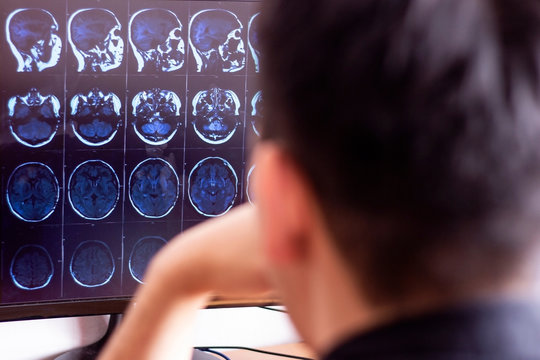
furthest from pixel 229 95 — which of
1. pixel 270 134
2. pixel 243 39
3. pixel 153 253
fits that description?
pixel 270 134

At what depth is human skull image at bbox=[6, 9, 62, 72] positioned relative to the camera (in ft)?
2.49

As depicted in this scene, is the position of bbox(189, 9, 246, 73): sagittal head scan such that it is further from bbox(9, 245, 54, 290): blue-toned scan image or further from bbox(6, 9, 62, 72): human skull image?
bbox(9, 245, 54, 290): blue-toned scan image

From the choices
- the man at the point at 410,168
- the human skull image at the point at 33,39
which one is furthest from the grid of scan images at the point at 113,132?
the man at the point at 410,168

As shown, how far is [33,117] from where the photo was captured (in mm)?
778

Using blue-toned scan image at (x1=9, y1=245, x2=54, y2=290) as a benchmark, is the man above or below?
above

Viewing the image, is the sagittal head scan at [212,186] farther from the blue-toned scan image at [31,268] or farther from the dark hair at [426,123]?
the dark hair at [426,123]

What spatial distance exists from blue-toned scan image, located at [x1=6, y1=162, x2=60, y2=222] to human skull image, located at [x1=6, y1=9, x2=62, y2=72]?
114 millimetres

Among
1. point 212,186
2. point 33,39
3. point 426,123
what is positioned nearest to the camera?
point 426,123

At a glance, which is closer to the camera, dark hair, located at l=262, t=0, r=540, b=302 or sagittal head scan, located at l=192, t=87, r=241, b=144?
dark hair, located at l=262, t=0, r=540, b=302

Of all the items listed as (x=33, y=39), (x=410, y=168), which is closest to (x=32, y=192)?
(x=33, y=39)

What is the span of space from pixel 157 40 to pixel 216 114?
11 cm

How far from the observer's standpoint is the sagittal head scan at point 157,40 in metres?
0.81

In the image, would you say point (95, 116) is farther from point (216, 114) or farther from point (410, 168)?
point (410, 168)

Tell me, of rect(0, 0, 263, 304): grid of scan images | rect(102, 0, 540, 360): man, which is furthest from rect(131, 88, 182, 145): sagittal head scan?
rect(102, 0, 540, 360): man
